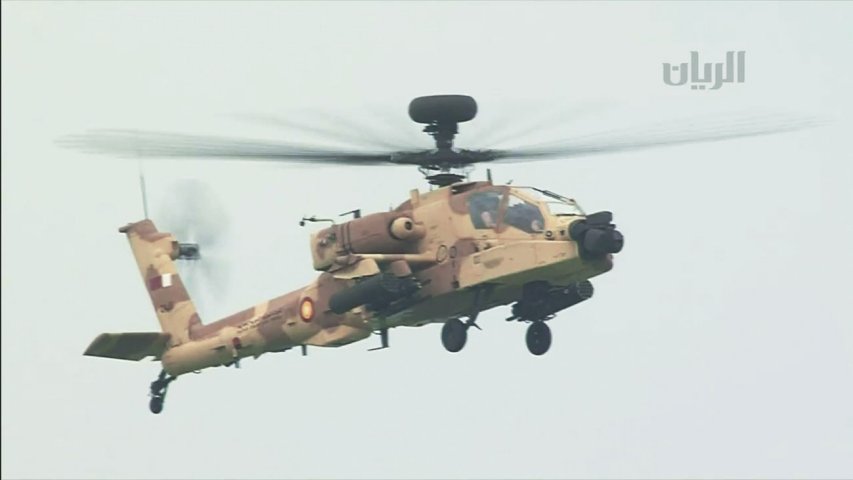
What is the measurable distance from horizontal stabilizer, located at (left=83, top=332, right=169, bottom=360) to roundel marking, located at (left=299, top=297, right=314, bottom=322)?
3.67 m

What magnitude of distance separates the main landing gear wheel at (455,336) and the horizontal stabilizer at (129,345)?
6.75 meters

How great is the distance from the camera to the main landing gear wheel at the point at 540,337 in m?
33.1

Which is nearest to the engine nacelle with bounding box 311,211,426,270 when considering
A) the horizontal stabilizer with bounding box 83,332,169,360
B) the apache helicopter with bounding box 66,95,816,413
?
the apache helicopter with bounding box 66,95,816,413

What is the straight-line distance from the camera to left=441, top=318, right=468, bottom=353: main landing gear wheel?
107ft

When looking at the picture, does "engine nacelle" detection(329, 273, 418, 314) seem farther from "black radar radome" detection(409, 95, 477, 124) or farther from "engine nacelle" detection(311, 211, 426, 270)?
"black radar radome" detection(409, 95, 477, 124)

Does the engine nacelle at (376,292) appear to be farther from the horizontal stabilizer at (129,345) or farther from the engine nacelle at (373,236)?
the horizontal stabilizer at (129,345)

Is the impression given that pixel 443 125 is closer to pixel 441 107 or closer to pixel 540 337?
pixel 441 107

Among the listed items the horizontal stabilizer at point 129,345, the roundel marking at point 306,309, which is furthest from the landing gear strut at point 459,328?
the horizontal stabilizer at point 129,345

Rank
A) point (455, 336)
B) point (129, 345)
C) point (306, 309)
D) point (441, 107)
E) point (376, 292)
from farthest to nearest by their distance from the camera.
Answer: point (129, 345), point (306, 309), point (455, 336), point (441, 107), point (376, 292)

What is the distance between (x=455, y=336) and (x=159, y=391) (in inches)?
278

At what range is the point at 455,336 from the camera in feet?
107

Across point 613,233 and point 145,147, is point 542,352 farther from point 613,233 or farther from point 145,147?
point 145,147

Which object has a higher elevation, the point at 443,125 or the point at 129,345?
the point at 443,125

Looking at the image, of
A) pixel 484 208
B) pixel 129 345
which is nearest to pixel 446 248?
pixel 484 208
